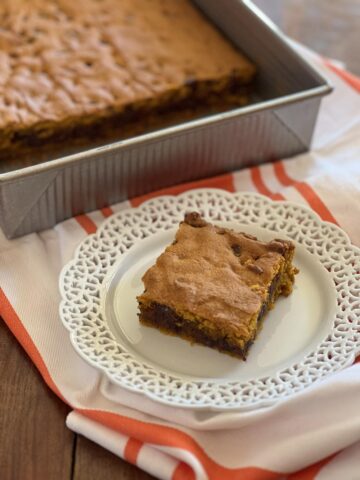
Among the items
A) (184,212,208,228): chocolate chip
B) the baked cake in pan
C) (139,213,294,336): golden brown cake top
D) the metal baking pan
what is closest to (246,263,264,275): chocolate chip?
(139,213,294,336): golden brown cake top

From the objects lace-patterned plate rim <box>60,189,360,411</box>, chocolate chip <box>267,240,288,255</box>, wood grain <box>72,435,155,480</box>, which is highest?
chocolate chip <box>267,240,288,255</box>

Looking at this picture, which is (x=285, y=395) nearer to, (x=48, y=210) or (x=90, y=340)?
(x=90, y=340)

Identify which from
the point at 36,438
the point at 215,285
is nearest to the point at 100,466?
the point at 36,438

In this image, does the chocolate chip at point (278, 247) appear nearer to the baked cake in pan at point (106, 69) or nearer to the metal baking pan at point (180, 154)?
the metal baking pan at point (180, 154)

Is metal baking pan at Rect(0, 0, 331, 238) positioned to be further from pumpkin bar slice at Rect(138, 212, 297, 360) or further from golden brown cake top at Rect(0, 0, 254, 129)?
pumpkin bar slice at Rect(138, 212, 297, 360)

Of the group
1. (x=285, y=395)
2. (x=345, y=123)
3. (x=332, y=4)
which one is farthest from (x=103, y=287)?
(x=332, y=4)

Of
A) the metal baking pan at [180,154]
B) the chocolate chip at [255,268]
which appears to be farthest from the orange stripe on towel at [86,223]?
the chocolate chip at [255,268]

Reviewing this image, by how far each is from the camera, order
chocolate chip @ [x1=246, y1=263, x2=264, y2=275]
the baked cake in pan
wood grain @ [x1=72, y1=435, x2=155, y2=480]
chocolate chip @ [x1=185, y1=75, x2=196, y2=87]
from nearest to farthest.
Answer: wood grain @ [x1=72, y1=435, x2=155, y2=480], chocolate chip @ [x1=246, y1=263, x2=264, y2=275], the baked cake in pan, chocolate chip @ [x1=185, y1=75, x2=196, y2=87]
